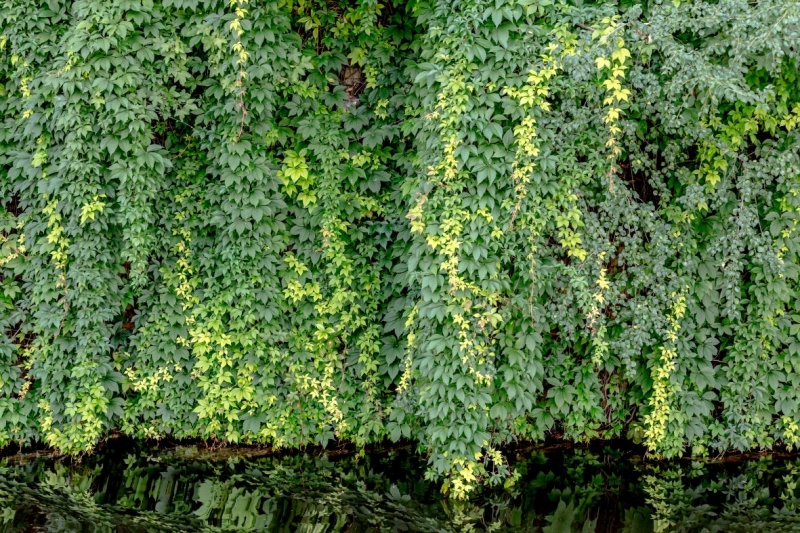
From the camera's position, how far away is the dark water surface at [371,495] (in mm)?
5059

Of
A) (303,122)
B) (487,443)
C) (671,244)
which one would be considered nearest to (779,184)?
(671,244)

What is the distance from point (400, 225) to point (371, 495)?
7.44 ft

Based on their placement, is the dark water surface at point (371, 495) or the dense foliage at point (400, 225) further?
the dense foliage at point (400, 225)

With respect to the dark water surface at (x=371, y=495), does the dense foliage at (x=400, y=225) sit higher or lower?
higher

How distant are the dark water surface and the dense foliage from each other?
0.81 feet

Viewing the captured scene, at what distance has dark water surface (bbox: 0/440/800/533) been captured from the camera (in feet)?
16.6

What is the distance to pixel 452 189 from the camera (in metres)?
5.43

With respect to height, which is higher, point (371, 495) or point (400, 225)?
point (400, 225)

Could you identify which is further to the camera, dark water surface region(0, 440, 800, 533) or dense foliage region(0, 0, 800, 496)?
dense foliage region(0, 0, 800, 496)

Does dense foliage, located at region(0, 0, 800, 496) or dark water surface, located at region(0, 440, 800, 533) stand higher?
dense foliage, located at region(0, 0, 800, 496)

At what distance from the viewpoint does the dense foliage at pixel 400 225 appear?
5340 mm

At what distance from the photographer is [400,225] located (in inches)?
254

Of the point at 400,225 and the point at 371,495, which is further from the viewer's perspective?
the point at 400,225

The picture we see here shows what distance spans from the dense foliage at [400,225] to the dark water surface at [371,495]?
246 millimetres
